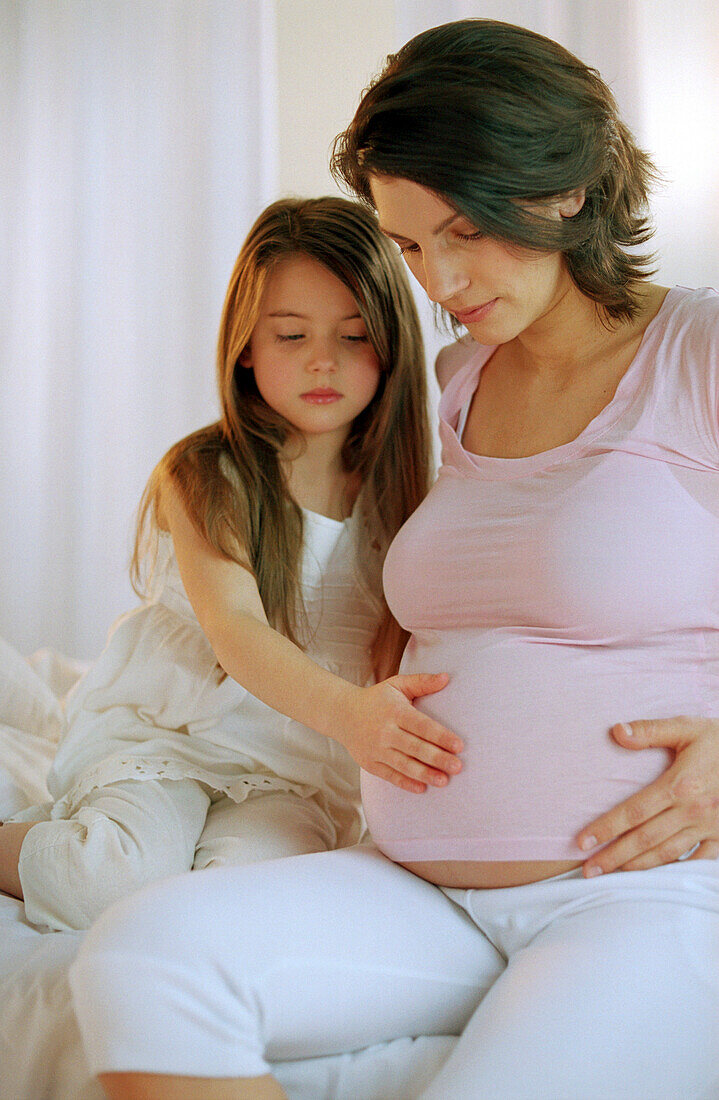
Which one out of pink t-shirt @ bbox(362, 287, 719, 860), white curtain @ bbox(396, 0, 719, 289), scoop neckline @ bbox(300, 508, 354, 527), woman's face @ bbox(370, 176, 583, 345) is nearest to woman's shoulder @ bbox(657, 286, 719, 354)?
pink t-shirt @ bbox(362, 287, 719, 860)

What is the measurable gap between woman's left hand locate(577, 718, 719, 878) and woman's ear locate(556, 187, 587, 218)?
0.50 meters

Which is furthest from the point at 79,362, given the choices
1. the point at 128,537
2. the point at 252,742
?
the point at 252,742

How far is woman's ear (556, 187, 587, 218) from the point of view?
3.23 feet

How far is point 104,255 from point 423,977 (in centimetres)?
200

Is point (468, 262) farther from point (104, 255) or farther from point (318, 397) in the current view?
point (104, 255)

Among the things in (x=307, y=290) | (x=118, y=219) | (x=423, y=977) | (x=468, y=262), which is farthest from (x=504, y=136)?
(x=118, y=219)

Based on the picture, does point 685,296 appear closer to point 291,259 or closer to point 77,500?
point 291,259

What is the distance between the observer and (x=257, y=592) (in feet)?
4.07

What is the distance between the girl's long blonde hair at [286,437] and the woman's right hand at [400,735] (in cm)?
32

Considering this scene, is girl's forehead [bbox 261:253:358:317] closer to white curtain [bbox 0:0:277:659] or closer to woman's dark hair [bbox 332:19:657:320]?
woman's dark hair [bbox 332:19:657:320]

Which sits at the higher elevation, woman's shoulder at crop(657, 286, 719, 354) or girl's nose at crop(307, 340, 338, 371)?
woman's shoulder at crop(657, 286, 719, 354)

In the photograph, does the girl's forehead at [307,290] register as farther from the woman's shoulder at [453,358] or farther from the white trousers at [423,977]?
the white trousers at [423,977]

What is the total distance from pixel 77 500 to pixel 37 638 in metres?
0.36

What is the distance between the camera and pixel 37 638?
254cm
